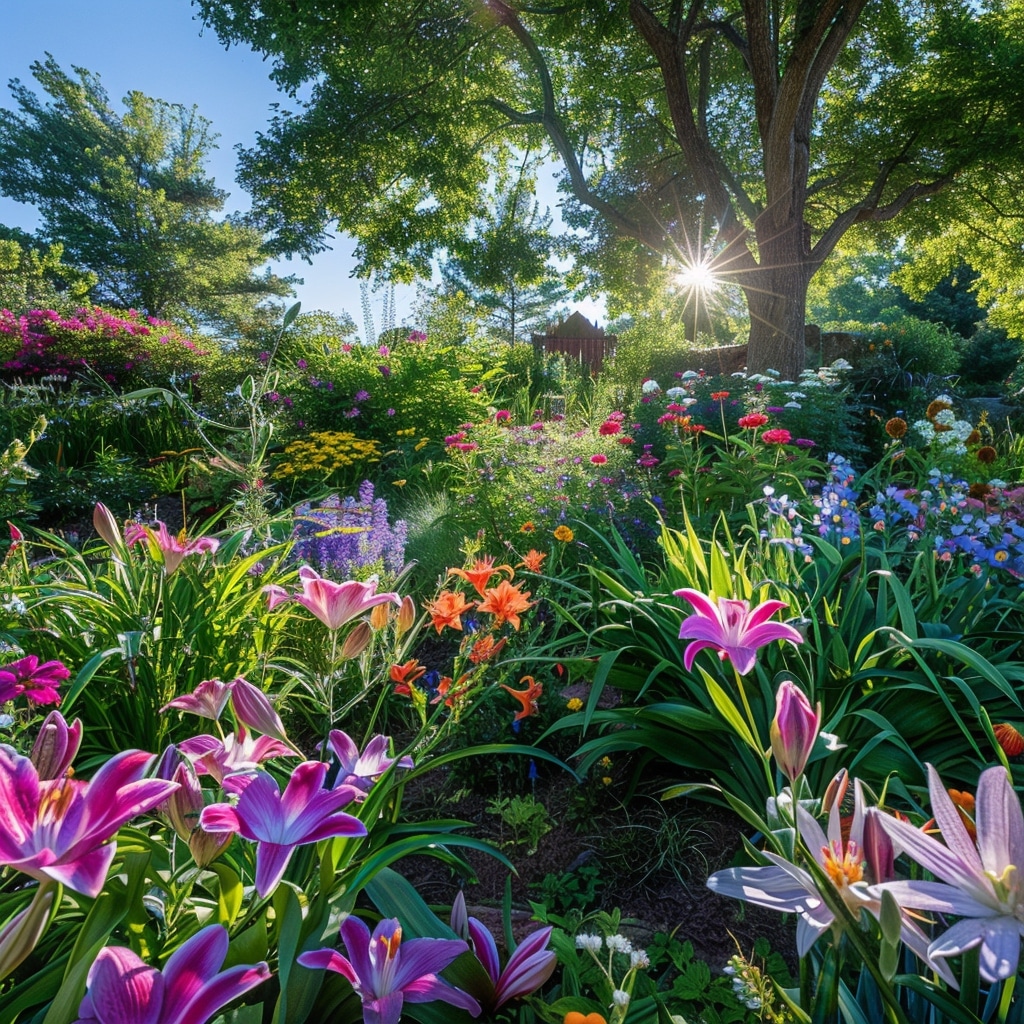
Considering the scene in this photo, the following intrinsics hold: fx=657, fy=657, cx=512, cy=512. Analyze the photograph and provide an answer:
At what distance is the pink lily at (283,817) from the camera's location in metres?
0.66

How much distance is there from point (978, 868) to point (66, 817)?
77 centimetres

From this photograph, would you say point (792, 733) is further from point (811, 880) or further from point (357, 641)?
point (357, 641)

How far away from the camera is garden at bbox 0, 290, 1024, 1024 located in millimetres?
598

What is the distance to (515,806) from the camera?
61.5 inches

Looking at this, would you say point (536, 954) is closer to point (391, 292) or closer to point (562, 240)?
point (391, 292)

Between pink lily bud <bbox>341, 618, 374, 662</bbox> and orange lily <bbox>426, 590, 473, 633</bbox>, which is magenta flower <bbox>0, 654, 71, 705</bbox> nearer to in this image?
pink lily bud <bbox>341, 618, 374, 662</bbox>

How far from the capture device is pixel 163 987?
59 cm

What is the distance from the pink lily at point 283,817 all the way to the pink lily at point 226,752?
0.63ft

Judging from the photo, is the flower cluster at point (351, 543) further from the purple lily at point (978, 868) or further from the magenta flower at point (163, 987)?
the purple lily at point (978, 868)

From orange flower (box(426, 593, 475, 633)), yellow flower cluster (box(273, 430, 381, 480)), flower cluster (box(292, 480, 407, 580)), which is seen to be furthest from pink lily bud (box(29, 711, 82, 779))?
yellow flower cluster (box(273, 430, 381, 480))

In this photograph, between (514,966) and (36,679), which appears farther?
(36,679)

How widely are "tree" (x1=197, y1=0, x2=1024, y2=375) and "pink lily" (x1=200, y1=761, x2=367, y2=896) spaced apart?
846 centimetres

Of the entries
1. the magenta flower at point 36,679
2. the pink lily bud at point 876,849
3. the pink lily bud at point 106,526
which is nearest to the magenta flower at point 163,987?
the pink lily bud at point 876,849

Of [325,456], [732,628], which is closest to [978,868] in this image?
[732,628]
